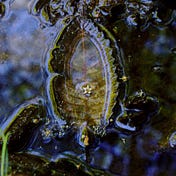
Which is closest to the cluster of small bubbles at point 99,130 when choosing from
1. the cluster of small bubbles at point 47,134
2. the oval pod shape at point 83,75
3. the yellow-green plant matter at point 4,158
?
the oval pod shape at point 83,75

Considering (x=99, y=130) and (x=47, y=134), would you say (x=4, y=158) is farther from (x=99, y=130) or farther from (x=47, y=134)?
(x=99, y=130)

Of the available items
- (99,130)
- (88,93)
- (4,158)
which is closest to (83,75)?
(88,93)

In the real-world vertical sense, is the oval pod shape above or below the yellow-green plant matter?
above

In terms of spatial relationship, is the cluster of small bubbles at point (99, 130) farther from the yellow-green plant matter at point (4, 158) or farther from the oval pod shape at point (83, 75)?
the yellow-green plant matter at point (4, 158)

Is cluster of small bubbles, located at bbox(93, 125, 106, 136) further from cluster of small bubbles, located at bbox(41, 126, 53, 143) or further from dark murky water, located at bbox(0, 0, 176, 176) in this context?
cluster of small bubbles, located at bbox(41, 126, 53, 143)

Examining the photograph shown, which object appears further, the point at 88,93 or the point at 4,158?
the point at 88,93

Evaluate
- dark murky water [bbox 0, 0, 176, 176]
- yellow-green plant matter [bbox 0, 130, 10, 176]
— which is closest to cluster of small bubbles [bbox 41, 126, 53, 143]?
dark murky water [bbox 0, 0, 176, 176]

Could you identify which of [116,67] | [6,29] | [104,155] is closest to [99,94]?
[116,67]
